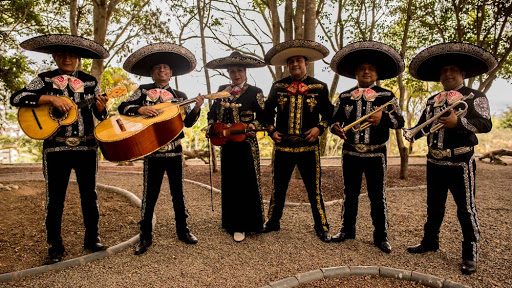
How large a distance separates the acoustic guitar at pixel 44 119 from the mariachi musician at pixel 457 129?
3656mm

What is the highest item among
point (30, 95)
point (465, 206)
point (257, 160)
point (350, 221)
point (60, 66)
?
point (60, 66)

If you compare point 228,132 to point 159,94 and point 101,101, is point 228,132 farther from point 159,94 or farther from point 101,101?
point 101,101

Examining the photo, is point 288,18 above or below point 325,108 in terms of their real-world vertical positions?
above

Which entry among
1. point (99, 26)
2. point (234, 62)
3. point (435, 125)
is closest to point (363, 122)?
point (435, 125)

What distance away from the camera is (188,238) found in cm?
400

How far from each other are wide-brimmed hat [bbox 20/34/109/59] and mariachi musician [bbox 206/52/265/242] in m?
1.33

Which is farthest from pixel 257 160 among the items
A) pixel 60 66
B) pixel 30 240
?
pixel 30 240

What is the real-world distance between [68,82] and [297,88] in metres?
2.61

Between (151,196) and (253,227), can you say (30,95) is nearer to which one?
(151,196)

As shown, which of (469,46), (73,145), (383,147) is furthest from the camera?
(383,147)

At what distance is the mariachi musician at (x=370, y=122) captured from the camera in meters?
3.59

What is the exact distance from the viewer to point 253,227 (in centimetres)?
416

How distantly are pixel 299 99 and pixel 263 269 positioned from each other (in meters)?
2.00

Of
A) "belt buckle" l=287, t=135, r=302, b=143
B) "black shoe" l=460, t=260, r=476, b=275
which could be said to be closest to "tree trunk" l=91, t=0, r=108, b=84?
"belt buckle" l=287, t=135, r=302, b=143
